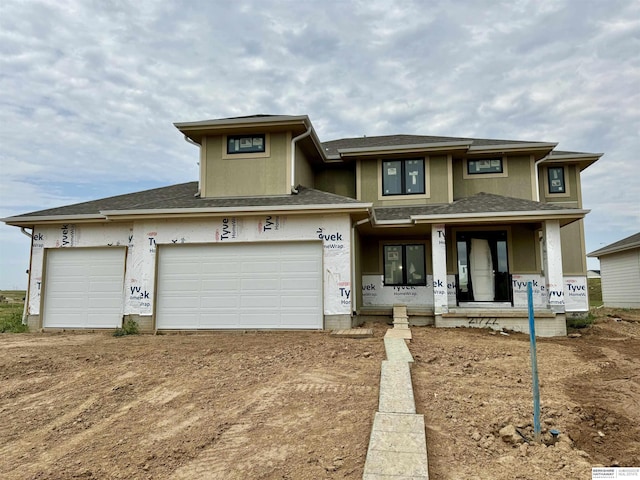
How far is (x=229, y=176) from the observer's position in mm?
10961

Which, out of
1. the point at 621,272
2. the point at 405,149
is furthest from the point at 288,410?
the point at 621,272

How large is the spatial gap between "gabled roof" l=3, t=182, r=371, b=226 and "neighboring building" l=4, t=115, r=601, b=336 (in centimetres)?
5

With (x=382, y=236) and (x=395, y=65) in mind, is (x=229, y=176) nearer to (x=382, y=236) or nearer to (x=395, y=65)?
(x=382, y=236)

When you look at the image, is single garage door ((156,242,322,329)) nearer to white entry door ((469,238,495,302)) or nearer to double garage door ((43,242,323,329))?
double garage door ((43,242,323,329))

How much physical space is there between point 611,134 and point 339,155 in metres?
12.3

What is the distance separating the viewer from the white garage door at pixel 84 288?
1036cm

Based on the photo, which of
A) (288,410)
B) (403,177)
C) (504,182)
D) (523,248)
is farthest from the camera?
(504,182)

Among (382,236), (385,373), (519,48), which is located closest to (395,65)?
(519,48)

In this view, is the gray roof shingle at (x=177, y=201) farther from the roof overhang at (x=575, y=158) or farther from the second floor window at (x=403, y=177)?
the roof overhang at (x=575, y=158)

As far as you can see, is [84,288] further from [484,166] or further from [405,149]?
[484,166]

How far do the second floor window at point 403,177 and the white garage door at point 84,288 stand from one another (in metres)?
8.08

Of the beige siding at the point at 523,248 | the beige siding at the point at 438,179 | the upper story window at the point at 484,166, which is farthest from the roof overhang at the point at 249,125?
the beige siding at the point at 523,248

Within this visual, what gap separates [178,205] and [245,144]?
260 centimetres

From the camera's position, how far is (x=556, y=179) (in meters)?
13.8
